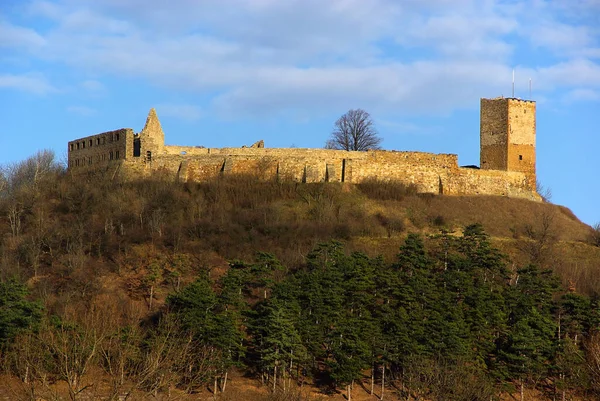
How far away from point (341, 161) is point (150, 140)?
10068mm

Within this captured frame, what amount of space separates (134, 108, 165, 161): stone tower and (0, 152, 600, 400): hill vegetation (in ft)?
6.87

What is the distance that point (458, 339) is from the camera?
40469 mm

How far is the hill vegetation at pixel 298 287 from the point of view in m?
38.9

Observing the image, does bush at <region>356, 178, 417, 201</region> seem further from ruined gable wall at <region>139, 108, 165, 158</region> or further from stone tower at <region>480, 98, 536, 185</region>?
ruined gable wall at <region>139, 108, 165, 158</region>

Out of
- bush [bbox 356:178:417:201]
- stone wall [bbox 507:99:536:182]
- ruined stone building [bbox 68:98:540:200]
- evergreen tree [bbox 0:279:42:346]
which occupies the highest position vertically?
stone wall [bbox 507:99:536:182]

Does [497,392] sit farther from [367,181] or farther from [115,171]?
[115,171]

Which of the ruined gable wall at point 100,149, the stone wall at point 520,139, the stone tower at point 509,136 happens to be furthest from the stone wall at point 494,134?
the ruined gable wall at point 100,149

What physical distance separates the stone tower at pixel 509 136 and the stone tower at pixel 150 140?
17852 mm

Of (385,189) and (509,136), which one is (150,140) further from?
(509,136)

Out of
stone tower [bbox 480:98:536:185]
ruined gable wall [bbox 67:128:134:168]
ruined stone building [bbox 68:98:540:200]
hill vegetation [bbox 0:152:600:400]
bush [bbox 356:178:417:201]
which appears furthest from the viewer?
stone tower [bbox 480:98:536:185]

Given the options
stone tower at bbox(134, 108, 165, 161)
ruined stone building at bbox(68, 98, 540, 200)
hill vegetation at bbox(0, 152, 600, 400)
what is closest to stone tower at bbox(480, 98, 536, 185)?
ruined stone building at bbox(68, 98, 540, 200)

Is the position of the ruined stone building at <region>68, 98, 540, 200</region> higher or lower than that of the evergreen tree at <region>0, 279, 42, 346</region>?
higher

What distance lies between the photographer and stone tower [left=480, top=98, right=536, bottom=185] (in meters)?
58.7

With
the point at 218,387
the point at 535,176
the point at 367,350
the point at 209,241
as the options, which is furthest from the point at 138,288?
the point at 535,176
